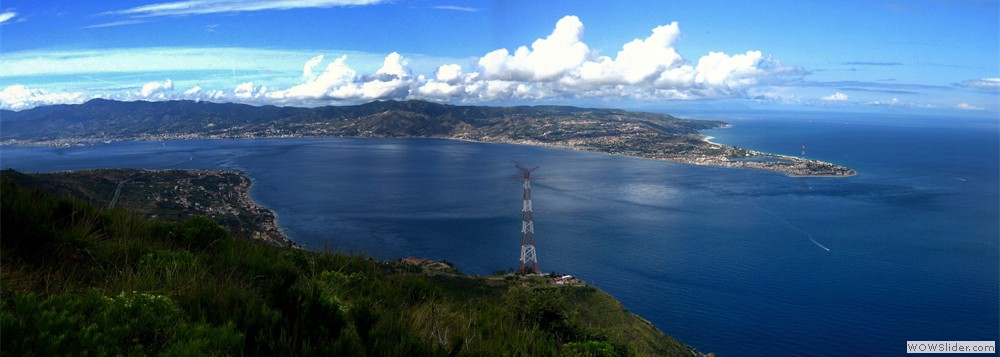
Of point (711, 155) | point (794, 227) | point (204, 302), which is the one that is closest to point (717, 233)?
point (794, 227)

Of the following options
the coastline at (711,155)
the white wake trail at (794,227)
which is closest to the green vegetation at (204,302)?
the white wake trail at (794,227)

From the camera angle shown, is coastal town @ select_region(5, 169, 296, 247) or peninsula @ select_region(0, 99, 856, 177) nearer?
coastal town @ select_region(5, 169, 296, 247)

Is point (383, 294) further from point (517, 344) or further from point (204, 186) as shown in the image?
point (204, 186)

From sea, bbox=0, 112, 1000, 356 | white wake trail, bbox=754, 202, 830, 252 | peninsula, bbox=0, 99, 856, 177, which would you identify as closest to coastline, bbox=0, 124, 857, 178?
peninsula, bbox=0, 99, 856, 177

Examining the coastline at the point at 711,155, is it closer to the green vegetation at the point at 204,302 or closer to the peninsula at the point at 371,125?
the peninsula at the point at 371,125

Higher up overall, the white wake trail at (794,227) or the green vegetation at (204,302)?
the green vegetation at (204,302)

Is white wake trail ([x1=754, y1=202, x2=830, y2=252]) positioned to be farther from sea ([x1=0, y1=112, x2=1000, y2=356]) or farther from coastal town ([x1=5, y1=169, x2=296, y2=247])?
coastal town ([x1=5, y1=169, x2=296, y2=247])
